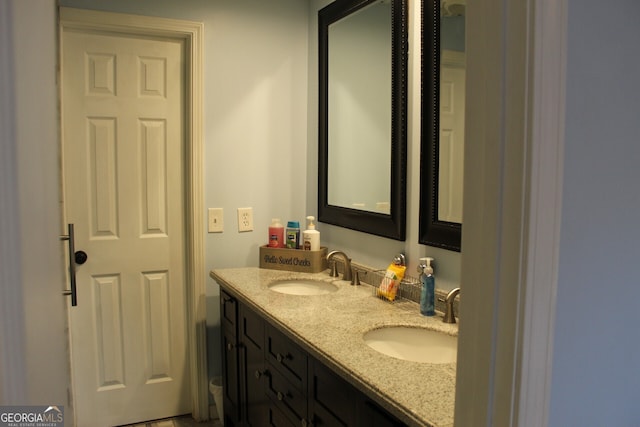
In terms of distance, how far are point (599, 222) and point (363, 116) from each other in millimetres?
1634

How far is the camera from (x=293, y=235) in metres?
2.72

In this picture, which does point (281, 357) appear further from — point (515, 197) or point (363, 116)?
point (515, 197)

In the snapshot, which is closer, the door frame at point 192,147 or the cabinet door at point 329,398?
the cabinet door at point 329,398

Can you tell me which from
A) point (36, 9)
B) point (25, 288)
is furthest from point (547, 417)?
point (36, 9)

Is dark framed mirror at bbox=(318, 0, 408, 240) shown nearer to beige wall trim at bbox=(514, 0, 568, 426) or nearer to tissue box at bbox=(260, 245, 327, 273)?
tissue box at bbox=(260, 245, 327, 273)

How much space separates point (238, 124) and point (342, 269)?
0.96 meters

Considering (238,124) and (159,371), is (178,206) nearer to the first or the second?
(238,124)

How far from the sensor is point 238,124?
283 centimetres

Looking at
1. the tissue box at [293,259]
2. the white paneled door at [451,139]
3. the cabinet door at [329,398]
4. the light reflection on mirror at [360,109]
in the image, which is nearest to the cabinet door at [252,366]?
the tissue box at [293,259]

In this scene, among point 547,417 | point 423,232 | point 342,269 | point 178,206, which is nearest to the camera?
point 547,417

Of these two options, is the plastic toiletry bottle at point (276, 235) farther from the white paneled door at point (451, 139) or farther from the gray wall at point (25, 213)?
the gray wall at point (25, 213)

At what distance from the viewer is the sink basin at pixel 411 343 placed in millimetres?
1748

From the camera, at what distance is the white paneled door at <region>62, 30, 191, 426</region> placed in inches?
104

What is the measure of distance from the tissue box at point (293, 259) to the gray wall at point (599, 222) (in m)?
1.76
